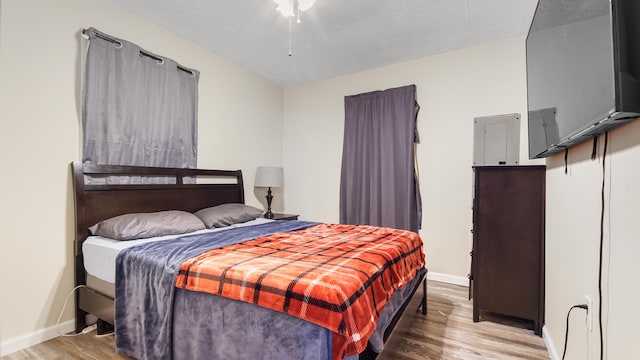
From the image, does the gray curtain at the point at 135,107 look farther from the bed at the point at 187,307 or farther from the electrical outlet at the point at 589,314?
the electrical outlet at the point at 589,314

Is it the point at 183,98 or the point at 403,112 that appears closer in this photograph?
the point at 183,98

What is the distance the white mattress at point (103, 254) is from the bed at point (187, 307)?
0.06 ft

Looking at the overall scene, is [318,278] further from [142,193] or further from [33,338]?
[33,338]

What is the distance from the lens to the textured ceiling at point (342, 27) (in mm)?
2449

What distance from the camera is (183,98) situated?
298cm

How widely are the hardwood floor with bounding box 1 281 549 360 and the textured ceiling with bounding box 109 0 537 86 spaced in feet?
8.44

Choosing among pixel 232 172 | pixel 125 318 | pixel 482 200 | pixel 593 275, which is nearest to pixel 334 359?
pixel 593 275

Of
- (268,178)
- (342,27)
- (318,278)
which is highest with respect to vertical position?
(342,27)

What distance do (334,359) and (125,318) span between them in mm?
1371

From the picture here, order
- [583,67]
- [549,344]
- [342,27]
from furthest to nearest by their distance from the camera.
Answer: [342,27] < [549,344] < [583,67]

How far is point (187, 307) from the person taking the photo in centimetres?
149

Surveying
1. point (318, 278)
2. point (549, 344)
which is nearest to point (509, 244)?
point (549, 344)

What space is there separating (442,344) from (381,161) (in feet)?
6.95

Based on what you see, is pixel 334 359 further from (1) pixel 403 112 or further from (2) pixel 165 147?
(1) pixel 403 112
